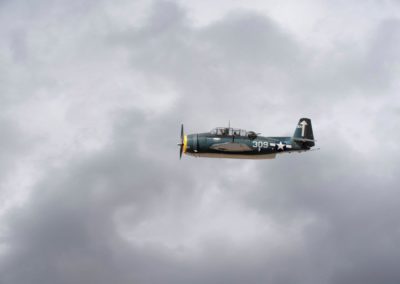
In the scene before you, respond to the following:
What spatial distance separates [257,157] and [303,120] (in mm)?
10013

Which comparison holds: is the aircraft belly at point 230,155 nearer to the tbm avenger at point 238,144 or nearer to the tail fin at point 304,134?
the tbm avenger at point 238,144

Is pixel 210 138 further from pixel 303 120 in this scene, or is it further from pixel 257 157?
pixel 303 120

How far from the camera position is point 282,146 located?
96.3 m

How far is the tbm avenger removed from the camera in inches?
3629

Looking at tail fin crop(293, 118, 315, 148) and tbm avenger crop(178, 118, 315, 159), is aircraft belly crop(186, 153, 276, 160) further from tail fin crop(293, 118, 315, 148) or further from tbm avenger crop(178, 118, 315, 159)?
tail fin crop(293, 118, 315, 148)

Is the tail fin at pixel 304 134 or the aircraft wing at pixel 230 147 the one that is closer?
the aircraft wing at pixel 230 147

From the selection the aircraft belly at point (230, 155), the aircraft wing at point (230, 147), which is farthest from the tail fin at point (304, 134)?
the aircraft wing at point (230, 147)

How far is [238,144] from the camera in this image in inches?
3654

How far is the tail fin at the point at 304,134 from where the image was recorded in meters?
98.2

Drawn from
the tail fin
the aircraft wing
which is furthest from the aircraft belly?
the tail fin

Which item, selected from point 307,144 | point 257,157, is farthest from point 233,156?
point 307,144

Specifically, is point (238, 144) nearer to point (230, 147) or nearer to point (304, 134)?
point (230, 147)

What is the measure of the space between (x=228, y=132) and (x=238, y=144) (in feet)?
8.17

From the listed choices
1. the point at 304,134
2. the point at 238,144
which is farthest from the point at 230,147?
the point at 304,134
